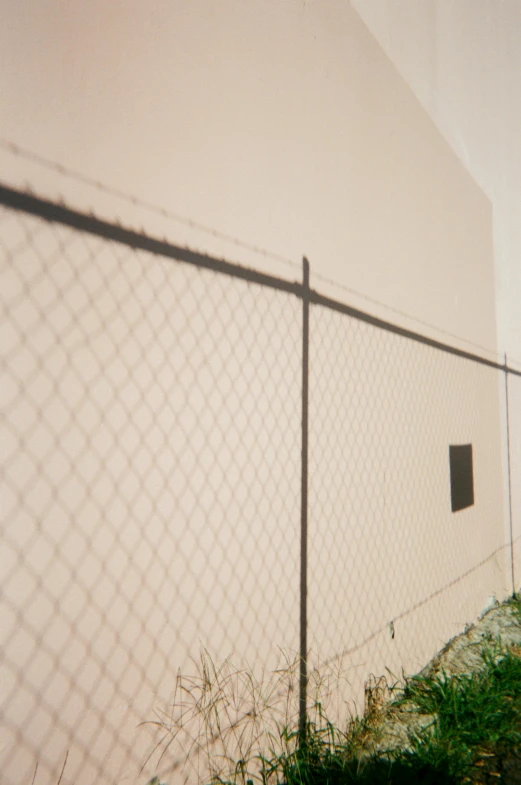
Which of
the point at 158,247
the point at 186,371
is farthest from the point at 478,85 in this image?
the point at 186,371

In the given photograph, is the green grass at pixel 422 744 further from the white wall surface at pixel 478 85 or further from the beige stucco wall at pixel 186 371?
the white wall surface at pixel 478 85

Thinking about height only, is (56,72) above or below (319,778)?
above

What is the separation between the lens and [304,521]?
219 cm

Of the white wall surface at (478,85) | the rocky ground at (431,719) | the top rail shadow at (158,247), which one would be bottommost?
the rocky ground at (431,719)

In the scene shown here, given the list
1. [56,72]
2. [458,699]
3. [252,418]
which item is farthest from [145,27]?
[458,699]

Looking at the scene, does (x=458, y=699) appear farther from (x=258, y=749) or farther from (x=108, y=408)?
(x=108, y=408)

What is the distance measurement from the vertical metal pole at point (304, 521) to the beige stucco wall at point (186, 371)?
2.0 inches

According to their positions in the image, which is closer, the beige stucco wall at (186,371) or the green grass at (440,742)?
the beige stucco wall at (186,371)

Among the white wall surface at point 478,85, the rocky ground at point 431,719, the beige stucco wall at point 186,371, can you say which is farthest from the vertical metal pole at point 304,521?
the white wall surface at point 478,85

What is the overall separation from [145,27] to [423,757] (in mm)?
2889

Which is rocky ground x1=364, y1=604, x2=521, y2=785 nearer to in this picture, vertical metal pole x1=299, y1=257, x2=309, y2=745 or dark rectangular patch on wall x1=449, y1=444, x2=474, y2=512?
vertical metal pole x1=299, y1=257, x2=309, y2=745

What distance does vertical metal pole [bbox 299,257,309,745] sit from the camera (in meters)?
2.13

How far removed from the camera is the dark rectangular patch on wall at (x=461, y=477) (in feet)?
12.2

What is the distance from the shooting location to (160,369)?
1644mm
